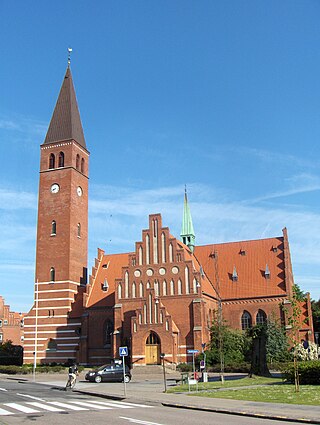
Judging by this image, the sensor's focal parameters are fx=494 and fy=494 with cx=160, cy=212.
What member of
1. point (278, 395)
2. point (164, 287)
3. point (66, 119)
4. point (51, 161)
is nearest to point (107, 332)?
point (164, 287)

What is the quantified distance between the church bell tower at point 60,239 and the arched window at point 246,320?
741 inches

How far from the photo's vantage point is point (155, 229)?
5278cm

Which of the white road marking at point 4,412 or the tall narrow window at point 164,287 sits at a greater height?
the tall narrow window at point 164,287

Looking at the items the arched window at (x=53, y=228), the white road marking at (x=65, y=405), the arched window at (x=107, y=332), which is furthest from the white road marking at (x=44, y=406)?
the arched window at (x=53, y=228)

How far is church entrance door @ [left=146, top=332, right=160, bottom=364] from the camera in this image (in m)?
47.9

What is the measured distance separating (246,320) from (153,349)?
1327 centimetres

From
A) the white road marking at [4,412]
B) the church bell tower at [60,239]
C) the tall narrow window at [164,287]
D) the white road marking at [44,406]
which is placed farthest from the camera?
the church bell tower at [60,239]

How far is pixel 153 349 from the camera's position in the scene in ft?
158

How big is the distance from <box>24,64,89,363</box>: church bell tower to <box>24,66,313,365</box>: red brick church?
12 centimetres

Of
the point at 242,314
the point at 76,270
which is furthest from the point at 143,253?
the point at 242,314

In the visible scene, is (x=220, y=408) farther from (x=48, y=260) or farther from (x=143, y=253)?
(x=48, y=260)

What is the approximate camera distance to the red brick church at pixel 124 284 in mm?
49219

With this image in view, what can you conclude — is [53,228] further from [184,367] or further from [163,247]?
[184,367]

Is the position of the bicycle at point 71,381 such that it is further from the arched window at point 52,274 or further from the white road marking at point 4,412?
the arched window at point 52,274
